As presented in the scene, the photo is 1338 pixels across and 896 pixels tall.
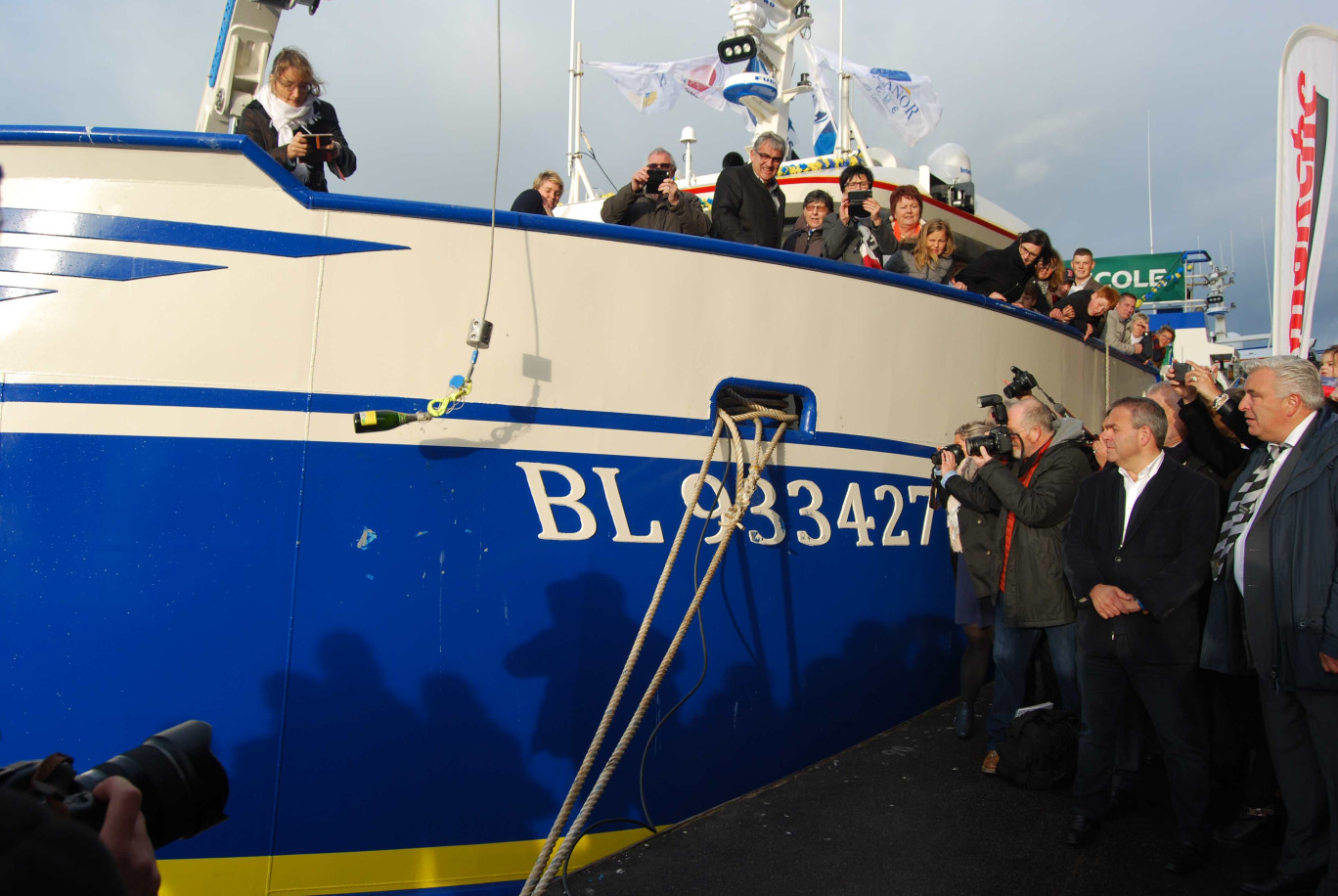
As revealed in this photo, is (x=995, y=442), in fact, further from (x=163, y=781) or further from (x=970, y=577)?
(x=163, y=781)

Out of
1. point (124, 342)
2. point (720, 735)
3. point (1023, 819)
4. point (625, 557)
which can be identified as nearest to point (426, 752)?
point (625, 557)

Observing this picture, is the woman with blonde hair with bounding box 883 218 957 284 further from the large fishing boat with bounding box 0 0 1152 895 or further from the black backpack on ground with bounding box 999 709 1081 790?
the black backpack on ground with bounding box 999 709 1081 790

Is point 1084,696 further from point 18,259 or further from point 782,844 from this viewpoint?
point 18,259

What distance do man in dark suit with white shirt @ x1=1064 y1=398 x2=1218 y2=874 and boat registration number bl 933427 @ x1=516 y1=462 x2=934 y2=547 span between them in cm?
87

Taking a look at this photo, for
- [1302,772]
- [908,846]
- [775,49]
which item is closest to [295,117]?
[908,846]

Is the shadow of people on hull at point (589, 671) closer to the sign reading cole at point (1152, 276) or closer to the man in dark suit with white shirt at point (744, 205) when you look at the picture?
the man in dark suit with white shirt at point (744, 205)

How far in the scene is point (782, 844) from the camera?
3.16 m

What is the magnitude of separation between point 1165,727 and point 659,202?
3104mm

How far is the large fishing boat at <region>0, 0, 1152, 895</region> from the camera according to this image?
2.73m

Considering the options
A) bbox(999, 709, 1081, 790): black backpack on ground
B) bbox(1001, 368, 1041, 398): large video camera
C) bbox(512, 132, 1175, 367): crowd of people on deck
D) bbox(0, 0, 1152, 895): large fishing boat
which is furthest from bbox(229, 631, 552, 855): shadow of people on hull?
bbox(1001, 368, 1041, 398): large video camera

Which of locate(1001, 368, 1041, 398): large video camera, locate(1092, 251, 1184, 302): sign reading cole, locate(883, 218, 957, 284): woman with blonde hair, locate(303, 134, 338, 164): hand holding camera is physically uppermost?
locate(1092, 251, 1184, 302): sign reading cole

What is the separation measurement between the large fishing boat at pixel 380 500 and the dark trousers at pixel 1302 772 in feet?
5.37

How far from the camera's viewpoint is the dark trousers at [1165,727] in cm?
304

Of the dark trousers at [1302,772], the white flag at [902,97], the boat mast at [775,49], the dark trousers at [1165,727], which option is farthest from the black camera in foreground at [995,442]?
the white flag at [902,97]
